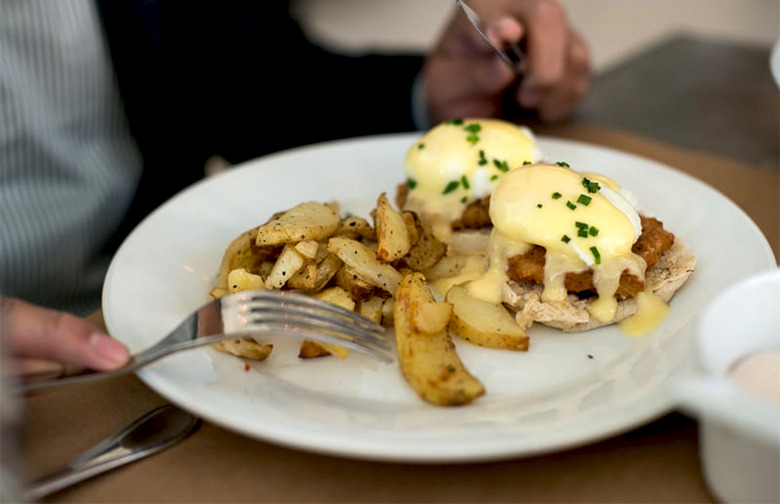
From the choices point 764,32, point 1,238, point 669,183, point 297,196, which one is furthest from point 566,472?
point 764,32

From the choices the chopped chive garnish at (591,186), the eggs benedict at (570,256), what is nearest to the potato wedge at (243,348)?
the eggs benedict at (570,256)

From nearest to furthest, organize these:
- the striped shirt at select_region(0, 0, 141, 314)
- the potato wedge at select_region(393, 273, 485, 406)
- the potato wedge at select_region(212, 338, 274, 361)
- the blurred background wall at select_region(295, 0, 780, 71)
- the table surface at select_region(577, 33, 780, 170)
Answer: the potato wedge at select_region(393, 273, 485, 406), the potato wedge at select_region(212, 338, 274, 361), the striped shirt at select_region(0, 0, 141, 314), the table surface at select_region(577, 33, 780, 170), the blurred background wall at select_region(295, 0, 780, 71)

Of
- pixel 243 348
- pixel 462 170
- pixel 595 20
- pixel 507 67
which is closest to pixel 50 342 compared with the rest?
pixel 243 348

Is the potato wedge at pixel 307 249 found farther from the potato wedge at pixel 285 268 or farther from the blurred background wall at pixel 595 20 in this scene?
the blurred background wall at pixel 595 20

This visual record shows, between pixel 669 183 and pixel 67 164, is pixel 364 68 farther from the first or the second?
pixel 669 183

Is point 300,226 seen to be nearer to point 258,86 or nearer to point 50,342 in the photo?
point 50,342

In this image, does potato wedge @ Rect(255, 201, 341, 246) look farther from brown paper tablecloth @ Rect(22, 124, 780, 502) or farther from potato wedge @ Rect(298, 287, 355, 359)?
brown paper tablecloth @ Rect(22, 124, 780, 502)

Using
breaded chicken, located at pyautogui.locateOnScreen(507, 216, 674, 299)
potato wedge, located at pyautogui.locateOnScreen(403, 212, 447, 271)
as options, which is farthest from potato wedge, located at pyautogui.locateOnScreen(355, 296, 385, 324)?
breaded chicken, located at pyautogui.locateOnScreen(507, 216, 674, 299)
